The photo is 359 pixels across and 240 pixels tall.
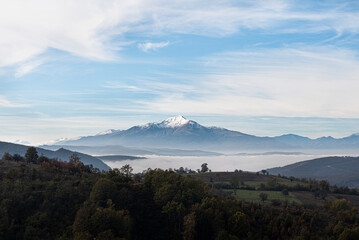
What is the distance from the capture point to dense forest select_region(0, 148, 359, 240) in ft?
200

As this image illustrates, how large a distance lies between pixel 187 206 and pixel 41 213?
32859mm

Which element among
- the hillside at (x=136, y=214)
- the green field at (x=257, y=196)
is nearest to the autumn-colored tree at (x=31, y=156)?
the hillside at (x=136, y=214)

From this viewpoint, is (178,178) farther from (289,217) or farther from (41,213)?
(41,213)

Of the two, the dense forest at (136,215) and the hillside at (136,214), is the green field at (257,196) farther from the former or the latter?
the dense forest at (136,215)

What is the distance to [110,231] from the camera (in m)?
56.4

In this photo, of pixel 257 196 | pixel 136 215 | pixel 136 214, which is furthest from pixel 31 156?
pixel 257 196

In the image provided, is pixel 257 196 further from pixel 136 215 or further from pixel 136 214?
pixel 136 215

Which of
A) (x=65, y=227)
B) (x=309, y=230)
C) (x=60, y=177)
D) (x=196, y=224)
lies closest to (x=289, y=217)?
(x=309, y=230)

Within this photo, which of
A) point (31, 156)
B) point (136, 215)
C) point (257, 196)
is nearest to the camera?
point (136, 215)

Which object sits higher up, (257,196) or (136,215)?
(136,215)

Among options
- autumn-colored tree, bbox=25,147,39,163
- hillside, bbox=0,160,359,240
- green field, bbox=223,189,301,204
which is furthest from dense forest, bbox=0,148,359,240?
autumn-colored tree, bbox=25,147,39,163

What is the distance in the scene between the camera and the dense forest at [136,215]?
200 feet

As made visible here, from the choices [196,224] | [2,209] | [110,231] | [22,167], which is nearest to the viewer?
[110,231]

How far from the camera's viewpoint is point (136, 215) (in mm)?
72938
